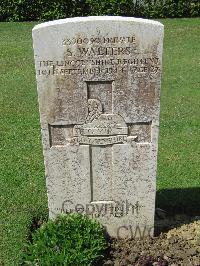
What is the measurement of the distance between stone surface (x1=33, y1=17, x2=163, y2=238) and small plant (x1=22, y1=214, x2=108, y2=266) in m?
0.23

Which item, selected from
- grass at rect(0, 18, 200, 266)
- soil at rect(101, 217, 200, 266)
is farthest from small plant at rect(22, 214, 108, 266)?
grass at rect(0, 18, 200, 266)

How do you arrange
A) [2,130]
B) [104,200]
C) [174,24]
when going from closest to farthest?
[104,200], [2,130], [174,24]

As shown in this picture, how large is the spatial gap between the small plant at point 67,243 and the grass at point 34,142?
38 cm

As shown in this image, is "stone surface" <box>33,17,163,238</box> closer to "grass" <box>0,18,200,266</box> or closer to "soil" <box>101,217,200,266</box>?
"soil" <box>101,217,200,266</box>

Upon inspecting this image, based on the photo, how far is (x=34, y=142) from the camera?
7.20 meters

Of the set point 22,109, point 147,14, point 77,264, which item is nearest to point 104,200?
point 77,264

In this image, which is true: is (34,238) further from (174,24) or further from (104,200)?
(174,24)

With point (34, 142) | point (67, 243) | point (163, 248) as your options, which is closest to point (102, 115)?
point (67, 243)

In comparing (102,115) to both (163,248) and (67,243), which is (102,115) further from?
(163,248)

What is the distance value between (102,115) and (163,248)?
58.9 inches

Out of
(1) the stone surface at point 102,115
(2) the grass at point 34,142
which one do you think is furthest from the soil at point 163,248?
(2) the grass at point 34,142

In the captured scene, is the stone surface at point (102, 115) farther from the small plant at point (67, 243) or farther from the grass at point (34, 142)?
the grass at point (34, 142)

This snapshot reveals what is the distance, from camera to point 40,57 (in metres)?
3.94

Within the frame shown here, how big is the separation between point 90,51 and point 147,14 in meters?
12.9
